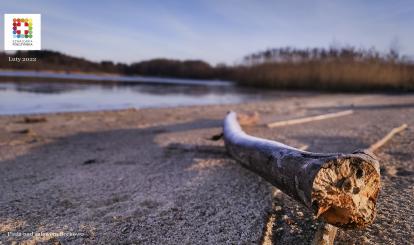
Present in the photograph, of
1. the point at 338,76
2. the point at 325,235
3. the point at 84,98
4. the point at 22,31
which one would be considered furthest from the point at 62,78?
the point at 325,235

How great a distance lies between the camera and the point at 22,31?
6.98m

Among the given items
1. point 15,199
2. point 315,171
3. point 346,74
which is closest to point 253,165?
point 315,171

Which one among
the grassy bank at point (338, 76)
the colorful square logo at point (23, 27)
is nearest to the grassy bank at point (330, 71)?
the grassy bank at point (338, 76)

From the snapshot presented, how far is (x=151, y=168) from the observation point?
2926 millimetres

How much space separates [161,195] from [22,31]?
22.3 feet

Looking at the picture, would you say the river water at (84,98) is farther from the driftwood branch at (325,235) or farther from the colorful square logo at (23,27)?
the driftwood branch at (325,235)

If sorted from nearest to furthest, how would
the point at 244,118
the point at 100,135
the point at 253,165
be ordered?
the point at 253,165, the point at 100,135, the point at 244,118

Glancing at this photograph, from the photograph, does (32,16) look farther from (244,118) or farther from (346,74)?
(346,74)

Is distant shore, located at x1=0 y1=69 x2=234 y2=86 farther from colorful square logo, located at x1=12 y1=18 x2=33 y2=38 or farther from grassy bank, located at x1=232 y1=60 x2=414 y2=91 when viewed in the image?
colorful square logo, located at x1=12 y1=18 x2=33 y2=38

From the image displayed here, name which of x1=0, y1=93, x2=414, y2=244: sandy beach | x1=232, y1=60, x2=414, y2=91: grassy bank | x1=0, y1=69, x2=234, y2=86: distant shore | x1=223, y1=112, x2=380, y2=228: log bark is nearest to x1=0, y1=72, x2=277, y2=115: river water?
x1=232, y1=60, x2=414, y2=91: grassy bank

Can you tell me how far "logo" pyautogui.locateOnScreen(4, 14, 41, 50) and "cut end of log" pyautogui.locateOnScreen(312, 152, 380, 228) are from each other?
7.02m

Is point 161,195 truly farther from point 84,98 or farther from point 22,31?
point 84,98

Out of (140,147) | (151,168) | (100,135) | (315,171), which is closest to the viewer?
(315,171)

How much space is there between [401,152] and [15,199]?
3.73 m
